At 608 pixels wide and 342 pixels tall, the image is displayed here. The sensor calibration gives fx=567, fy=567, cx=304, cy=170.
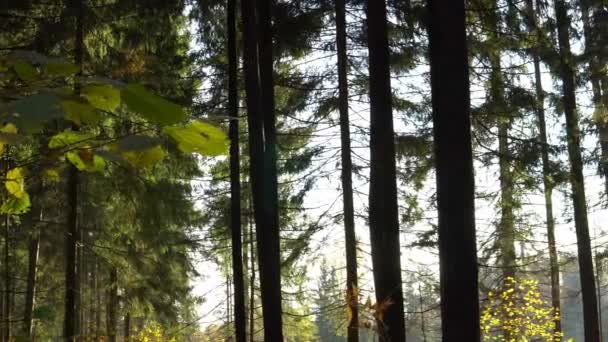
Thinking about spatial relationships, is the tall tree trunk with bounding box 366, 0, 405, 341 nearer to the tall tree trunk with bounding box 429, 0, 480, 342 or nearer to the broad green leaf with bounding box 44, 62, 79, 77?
the tall tree trunk with bounding box 429, 0, 480, 342

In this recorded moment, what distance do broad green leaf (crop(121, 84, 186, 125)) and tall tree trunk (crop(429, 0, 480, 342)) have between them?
411cm

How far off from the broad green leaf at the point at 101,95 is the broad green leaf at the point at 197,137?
0.12 meters

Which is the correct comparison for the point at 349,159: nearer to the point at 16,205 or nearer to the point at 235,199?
the point at 235,199

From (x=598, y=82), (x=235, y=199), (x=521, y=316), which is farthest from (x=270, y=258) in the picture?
(x=598, y=82)

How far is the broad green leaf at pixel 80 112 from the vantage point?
0.76 meters

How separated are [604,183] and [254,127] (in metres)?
10.6

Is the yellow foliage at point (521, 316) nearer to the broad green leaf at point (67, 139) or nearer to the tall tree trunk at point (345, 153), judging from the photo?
the tall tree trunk at point (345, 153)

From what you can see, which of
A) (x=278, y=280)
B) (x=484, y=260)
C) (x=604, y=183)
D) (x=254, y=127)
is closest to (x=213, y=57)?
(x=254, y=127)

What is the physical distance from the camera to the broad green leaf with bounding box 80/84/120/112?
81 centimetres

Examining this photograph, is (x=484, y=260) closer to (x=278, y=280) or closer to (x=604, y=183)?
(x=604, y=183)

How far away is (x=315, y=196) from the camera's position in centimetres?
1236

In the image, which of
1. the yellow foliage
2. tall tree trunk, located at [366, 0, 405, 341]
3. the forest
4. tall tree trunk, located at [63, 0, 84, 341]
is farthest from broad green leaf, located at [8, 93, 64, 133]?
the yellow foliage

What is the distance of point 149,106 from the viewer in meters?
0.66

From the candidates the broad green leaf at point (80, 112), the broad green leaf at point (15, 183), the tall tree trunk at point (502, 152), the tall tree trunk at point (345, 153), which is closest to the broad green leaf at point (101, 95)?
the broad green leaf at point (80, 112)
